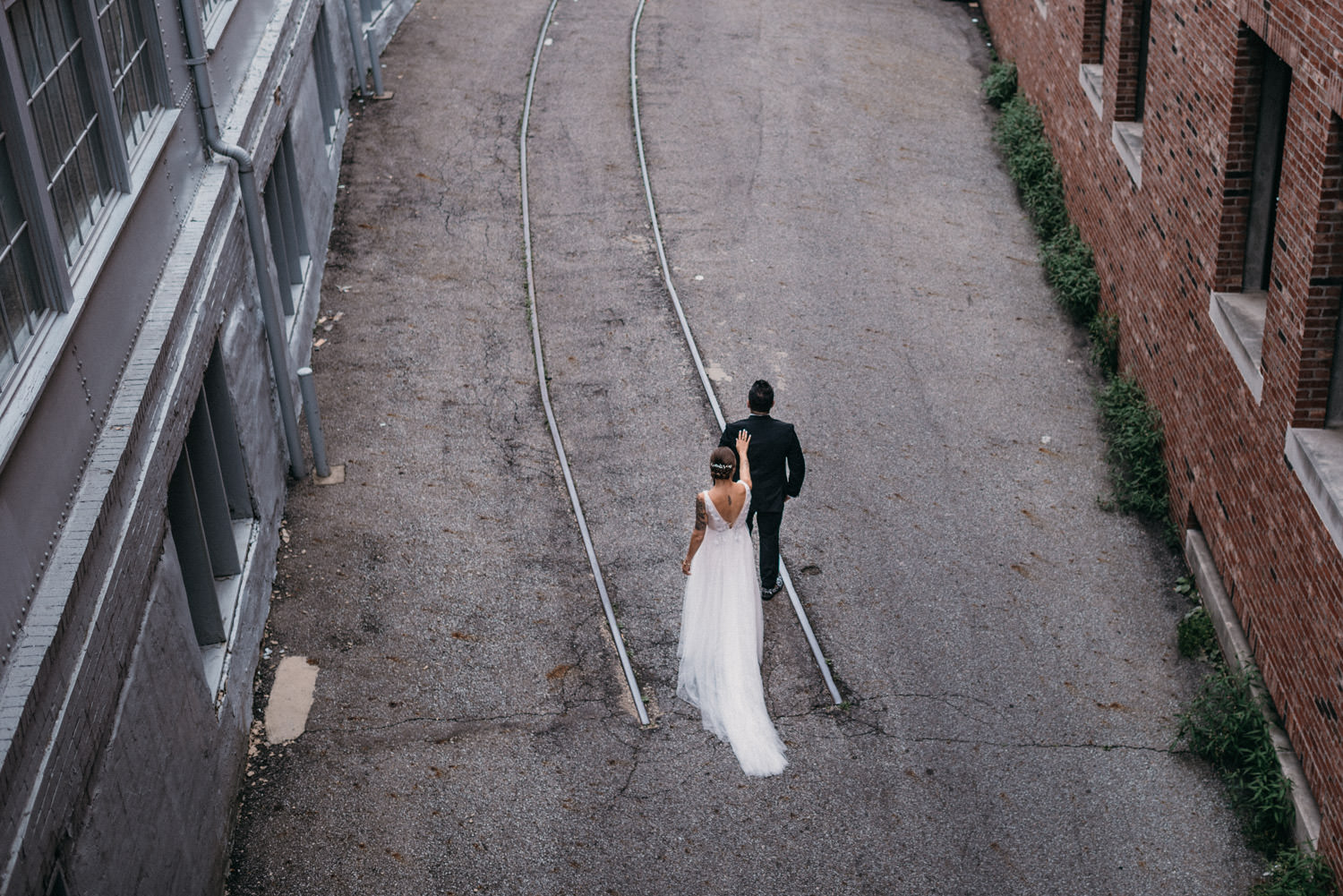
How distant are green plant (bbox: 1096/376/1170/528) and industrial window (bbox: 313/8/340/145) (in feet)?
33.9

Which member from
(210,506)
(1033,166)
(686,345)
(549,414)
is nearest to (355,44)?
(686,345)

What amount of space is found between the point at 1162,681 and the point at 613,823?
405 centimetres

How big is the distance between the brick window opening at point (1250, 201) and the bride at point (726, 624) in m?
3.55

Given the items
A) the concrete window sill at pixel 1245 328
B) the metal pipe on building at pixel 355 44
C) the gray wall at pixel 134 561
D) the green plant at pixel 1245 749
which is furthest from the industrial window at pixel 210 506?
the metal pipe on building at pixel 355 44

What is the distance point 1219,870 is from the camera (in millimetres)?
8234

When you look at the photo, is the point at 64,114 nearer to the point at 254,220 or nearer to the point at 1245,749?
the point at 254,220

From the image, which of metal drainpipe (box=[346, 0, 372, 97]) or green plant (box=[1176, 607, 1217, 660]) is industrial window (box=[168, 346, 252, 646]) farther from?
metal drainpipe (box=[346, 0, 372, 97])

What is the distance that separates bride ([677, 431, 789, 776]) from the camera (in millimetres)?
9086

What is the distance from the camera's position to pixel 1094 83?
1473cm

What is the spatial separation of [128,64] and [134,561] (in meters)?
3.75

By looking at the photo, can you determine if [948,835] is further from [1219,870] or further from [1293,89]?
[1293,89]

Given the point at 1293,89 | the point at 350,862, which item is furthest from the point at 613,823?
the point at 1293,89

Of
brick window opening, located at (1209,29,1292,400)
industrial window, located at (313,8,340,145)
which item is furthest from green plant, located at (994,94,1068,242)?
industrial window, located at (313,8,340,145)

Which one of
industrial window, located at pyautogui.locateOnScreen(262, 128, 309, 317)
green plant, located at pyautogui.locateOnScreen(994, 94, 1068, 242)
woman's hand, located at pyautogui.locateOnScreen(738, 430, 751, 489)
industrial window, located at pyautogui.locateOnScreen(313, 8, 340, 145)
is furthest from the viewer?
industrial window, located at pyautogui.locateOnScreen(313, 8, 340, 145)
